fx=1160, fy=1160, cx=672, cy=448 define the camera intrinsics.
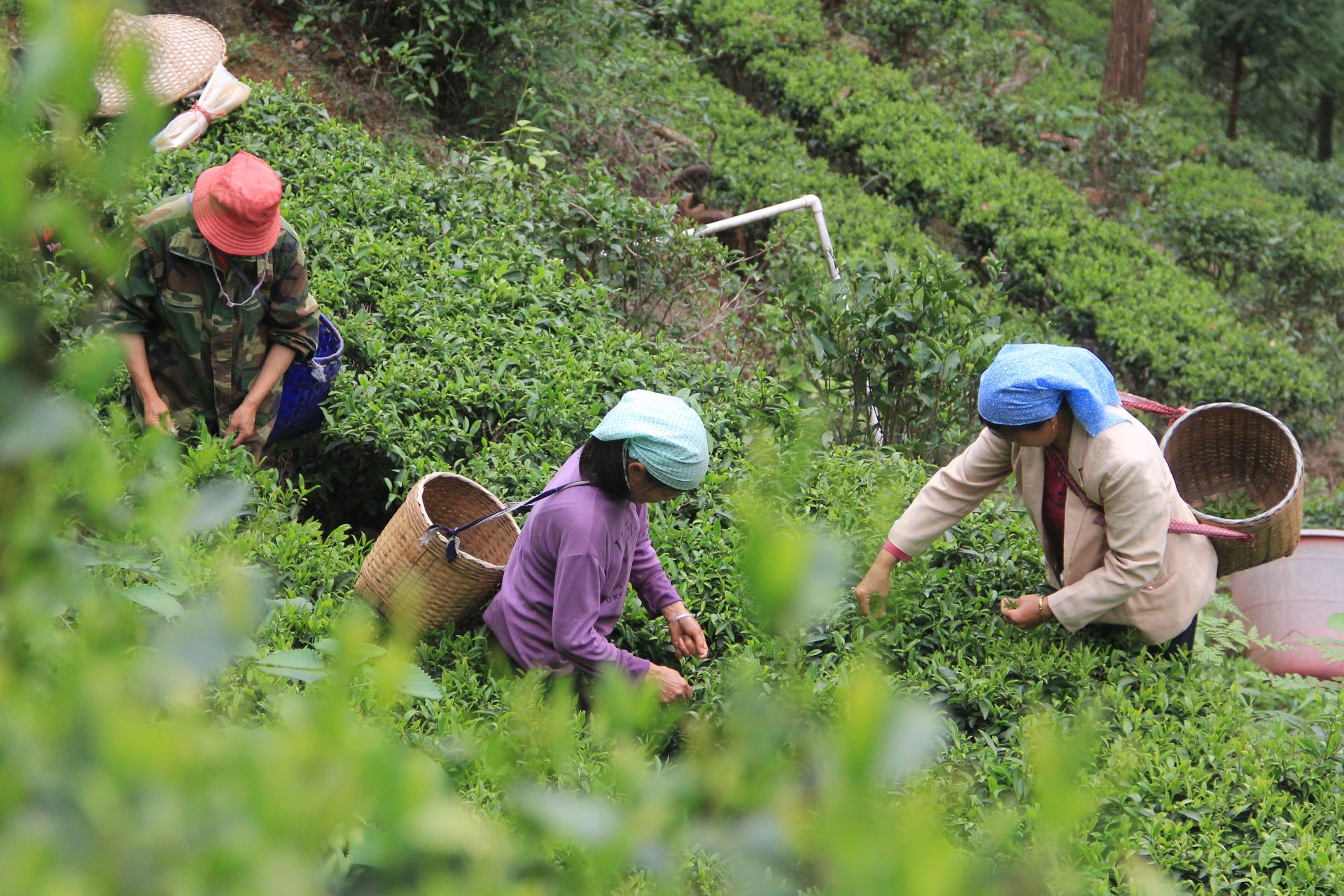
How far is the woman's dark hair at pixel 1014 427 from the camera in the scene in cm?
325

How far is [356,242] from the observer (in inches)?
202

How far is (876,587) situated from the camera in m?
3.72

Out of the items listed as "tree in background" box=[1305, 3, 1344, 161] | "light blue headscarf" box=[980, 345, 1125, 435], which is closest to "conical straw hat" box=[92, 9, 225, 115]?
"light blue headscarf" box=[980, 345, 1125, 435]

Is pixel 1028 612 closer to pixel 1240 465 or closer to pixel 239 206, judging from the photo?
pixel 1240 465

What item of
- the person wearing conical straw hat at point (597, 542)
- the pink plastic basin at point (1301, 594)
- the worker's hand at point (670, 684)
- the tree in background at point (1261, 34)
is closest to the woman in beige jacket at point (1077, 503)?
the worker's hand at point (670, 684)

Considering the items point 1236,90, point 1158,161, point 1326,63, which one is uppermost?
point 1326,63

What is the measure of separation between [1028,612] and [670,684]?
1209 millimetres

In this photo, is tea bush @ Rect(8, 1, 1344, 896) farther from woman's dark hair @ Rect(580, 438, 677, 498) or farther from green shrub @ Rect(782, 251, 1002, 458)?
woman's dark hair @ Rect(580, 438, 677, 498)

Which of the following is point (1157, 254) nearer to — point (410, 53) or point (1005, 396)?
point (410, 53)

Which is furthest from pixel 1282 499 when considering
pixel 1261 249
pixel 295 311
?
pixel 1261 249

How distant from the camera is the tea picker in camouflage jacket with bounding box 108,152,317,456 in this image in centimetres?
357

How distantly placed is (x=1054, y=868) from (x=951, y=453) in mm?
3500

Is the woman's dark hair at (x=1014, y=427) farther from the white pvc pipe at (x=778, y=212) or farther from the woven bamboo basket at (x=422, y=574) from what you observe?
the white pvc pipe at (x=778, y=212)

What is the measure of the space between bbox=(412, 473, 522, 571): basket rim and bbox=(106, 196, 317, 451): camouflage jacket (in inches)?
27.7
